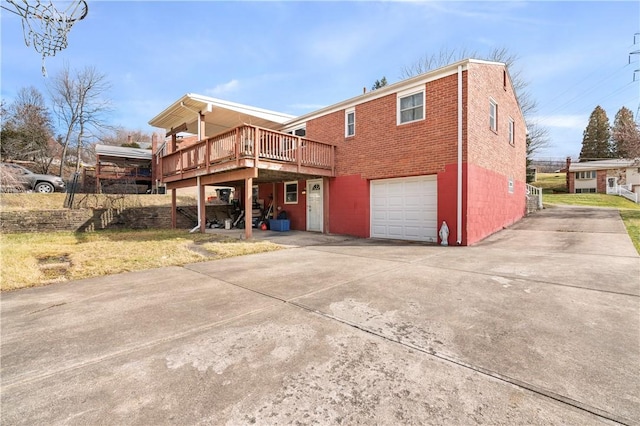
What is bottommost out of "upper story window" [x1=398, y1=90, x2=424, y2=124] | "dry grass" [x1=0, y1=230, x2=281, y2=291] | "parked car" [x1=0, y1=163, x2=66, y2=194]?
"dry grass" [x1=0, y1=230, x2=281, y2=291]

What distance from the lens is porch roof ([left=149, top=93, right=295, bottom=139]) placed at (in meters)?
10.7

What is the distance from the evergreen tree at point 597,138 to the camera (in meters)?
40.1

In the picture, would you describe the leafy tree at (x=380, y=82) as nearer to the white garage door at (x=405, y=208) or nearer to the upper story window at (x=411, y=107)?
the upper story window at (x=411, y=107)

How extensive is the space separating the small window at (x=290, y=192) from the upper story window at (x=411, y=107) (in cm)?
583

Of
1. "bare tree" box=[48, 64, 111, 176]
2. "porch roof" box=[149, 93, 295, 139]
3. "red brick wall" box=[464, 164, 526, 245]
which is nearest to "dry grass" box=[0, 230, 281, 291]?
"porch roof" box=[149, 93, 295, 139]

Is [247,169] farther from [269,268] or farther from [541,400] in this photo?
[541,400]

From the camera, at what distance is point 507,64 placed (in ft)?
79.4

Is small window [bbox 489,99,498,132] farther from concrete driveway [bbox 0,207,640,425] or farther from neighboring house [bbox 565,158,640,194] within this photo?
neighboring house [bbox 565,158,640,194]

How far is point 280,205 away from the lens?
47.7ft

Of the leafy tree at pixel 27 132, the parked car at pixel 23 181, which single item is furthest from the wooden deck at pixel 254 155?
the leafy tree at pixel 27 132

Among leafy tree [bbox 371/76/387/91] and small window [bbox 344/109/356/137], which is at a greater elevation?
leafy tree [bbox 371/76/387/91]

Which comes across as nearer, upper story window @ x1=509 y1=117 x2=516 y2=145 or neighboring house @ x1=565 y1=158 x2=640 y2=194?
upper story window @ x1=509 y1=117 x2=516 y2=145

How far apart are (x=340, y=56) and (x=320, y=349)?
11.5 m

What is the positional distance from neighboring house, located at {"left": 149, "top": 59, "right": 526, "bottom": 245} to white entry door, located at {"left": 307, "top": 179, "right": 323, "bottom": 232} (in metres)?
0.04
